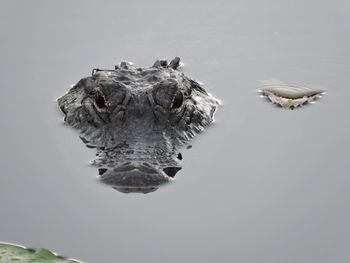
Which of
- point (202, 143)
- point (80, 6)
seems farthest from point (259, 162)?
point (80, 6)

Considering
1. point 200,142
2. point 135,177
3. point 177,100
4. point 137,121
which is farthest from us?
point 200,142

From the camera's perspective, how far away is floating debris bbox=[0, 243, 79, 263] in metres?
6.13

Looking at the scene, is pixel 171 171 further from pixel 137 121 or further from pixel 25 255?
pixel 25 255

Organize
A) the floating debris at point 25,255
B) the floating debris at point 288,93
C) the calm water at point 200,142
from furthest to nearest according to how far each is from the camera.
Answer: the floating debris at point 288,93 → the calm water at point 200,142 → the floating debris at point 25,255

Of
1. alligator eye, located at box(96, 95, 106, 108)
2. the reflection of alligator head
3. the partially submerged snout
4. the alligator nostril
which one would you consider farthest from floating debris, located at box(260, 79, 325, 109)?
the partially submerged snout

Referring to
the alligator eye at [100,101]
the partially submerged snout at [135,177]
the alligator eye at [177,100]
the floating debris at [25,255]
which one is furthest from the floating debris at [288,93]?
the floating debris at [25,255]

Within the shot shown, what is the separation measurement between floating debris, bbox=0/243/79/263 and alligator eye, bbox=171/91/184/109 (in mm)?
2248

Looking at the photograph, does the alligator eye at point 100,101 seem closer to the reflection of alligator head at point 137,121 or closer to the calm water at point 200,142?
the reflection of alligator head at point 137,121

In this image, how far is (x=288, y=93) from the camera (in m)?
9.70

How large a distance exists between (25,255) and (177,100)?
2487 mm

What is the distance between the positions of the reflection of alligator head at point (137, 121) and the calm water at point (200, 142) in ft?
0.45

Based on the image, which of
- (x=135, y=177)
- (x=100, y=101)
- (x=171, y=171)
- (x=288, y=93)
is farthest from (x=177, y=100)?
(x=288, y=93)

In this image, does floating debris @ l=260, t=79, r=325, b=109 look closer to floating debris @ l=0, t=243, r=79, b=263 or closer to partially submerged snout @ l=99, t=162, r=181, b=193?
partially submerged snout @ l=99, t=162, r=181, b=193

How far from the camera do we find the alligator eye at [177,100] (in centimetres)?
810
